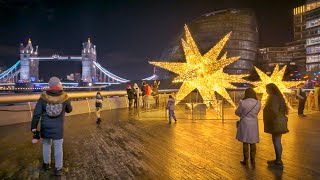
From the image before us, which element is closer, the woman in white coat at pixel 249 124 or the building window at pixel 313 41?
the woman in white coat at pixel 249 124

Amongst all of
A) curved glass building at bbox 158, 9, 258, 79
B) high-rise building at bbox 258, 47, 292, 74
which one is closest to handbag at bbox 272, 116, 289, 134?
curved glass building at bbox 158, 9, 258, 79

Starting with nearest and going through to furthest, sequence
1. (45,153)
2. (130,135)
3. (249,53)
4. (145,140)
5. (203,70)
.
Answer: (45,153) < (145,140) < (130,135) < (203,70) < (249,53)

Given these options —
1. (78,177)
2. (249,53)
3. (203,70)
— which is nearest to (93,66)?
(249,53)

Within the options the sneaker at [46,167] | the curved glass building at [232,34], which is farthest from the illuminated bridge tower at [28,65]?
the sneaker at [46,167]

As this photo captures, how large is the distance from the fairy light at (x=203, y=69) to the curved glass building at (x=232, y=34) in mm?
68812

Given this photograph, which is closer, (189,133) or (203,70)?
(189,133)

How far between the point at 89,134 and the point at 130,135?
168 centimetres

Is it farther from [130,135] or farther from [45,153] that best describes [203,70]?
[45,153]

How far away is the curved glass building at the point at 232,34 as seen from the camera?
84.6 metres

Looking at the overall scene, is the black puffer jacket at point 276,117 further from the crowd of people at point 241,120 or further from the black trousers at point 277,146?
the black trousers at point 277,146

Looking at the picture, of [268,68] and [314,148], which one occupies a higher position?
[268,68]

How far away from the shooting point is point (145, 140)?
10031mm

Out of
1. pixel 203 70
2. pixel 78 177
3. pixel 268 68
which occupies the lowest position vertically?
pixel 78 177

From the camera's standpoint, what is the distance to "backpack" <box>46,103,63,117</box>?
20.5 feet
